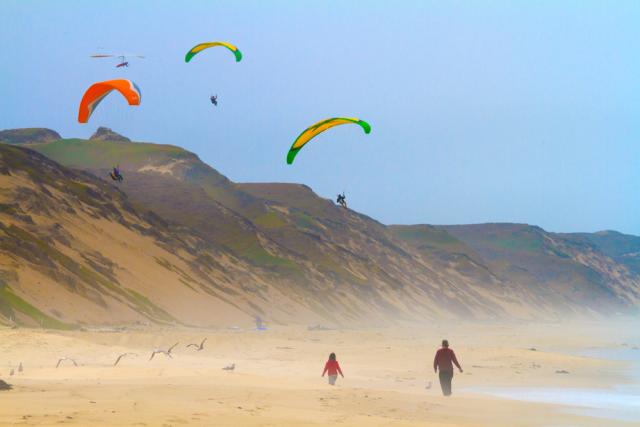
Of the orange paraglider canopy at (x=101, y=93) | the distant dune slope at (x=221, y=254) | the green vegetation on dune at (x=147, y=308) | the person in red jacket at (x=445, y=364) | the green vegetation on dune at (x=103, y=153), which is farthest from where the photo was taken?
the green vegetation on dune at (x=103, y=153)

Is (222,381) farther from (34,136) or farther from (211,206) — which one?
(34,136)

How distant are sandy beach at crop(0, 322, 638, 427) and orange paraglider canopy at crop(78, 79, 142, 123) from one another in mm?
7835

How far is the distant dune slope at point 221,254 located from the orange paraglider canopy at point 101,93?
1383cm

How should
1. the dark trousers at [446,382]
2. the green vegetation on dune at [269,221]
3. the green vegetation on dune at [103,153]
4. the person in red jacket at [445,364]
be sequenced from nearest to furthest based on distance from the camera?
the person in red jacket at [445,364]
the dark trousers at [446,382]
the green vegetation on dune at [269,221]
the green vegetation on dune at [103,153]

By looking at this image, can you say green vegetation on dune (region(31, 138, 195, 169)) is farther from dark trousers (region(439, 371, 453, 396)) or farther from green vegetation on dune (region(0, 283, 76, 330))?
dark trousers (region(439, 371, 453, 396))

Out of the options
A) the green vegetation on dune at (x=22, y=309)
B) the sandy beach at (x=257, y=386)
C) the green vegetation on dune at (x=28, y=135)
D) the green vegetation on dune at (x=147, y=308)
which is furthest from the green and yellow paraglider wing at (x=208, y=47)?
the green vegetation on dune at (x=28, y=135)

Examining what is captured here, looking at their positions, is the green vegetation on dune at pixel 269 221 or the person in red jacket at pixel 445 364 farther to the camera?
the green vegetation on dune at pixel 269 221

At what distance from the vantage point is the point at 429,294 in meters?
122

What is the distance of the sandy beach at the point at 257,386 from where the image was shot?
1429 centimetres

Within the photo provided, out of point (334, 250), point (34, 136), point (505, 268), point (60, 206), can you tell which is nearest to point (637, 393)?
point (60, 206)

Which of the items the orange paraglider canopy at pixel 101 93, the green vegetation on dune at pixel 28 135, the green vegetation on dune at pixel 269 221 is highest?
the green vegetation on dune at pixel 28 135

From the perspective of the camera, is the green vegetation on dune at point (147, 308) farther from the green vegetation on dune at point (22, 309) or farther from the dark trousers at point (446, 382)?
the dark trousers at point (446, 382)

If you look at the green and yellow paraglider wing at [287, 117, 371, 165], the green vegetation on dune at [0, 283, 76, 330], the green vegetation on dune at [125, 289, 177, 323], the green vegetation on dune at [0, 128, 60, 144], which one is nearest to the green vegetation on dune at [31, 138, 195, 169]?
the green vegetation on dune at [0, 128, 60, 144]

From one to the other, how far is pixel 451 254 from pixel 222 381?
14387 centimetres
